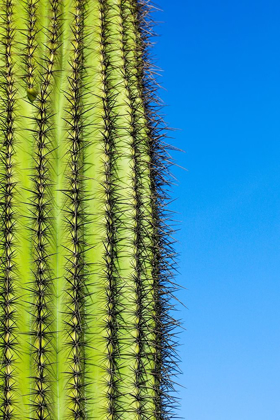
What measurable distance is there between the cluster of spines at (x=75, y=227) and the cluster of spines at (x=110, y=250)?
4.3 inches

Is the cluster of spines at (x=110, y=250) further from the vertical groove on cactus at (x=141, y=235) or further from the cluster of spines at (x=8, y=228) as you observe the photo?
the cluster of spines at (x=8, y=228)

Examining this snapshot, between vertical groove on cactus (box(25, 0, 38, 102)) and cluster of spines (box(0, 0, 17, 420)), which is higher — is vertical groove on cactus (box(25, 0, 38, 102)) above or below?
above

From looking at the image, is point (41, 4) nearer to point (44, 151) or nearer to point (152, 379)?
point (44, 151)

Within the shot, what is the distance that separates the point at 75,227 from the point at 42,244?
0.56 ft

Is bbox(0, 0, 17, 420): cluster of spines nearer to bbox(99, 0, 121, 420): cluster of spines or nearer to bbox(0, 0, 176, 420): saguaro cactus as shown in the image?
bbox(0, 0, 176, 420): saguaro cactus

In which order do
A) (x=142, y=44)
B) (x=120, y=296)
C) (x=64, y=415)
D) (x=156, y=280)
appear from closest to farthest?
(x=64, y=415), (x=120, y=296), (x=156, y=280), (x=142, y=44)

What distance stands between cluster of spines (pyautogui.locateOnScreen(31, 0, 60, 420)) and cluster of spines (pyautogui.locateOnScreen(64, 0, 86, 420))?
0.30 ft

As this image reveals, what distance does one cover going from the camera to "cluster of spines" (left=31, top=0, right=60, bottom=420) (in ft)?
9.18

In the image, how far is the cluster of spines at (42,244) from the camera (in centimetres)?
280

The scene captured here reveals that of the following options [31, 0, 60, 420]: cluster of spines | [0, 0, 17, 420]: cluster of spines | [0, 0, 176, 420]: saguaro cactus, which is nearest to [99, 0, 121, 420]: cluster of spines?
[0, 0, 176, 420]: saguaro cactus

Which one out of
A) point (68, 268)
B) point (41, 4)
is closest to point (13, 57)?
point (41, 4)

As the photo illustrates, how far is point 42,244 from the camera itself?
116 inches

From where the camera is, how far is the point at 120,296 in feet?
9.87

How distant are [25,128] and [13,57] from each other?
40 centimetres
